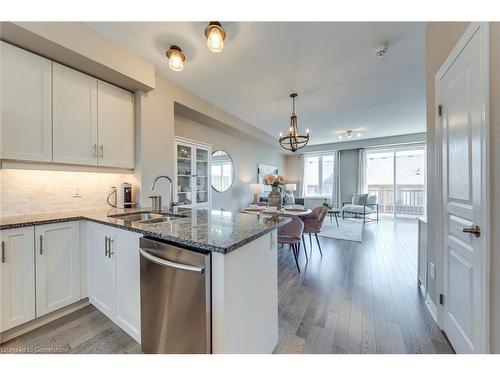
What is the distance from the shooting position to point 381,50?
201 cm

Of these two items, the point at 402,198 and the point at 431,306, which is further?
the point at 402,198

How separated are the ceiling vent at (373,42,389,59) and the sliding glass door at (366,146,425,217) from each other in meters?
5.25

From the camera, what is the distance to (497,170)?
983 millimetres

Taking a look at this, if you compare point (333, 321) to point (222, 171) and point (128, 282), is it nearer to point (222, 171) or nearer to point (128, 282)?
point (128, 282)

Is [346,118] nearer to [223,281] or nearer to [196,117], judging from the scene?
[196,117]

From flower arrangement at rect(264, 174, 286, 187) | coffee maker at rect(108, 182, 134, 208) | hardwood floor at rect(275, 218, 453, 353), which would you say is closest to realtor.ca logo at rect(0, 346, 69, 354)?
coffee maker at rect(108, 182, 134, 208)

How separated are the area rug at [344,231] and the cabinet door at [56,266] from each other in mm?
4184

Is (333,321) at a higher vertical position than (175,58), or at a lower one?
lower

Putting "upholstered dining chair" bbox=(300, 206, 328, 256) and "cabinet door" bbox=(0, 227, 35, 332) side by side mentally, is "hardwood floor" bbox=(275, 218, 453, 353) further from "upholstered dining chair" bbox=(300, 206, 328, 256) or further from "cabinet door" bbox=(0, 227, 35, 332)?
"cabinet door" bbox=(0, 227, 35, 332)

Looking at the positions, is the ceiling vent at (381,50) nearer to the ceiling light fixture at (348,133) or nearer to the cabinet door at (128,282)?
the cabinet door at (128,282)

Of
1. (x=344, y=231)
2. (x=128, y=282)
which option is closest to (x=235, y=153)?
(x=344, y=231)

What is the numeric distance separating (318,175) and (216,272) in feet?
24.0

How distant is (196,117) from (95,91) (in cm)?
162

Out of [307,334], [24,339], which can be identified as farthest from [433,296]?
[24,339]
